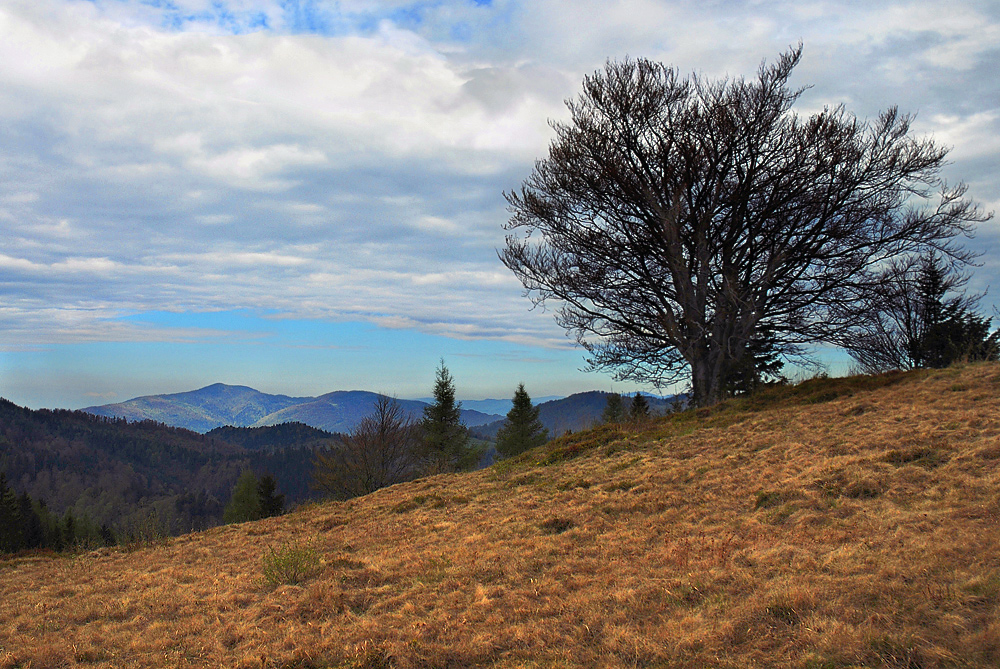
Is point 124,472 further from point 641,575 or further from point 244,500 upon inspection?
point 641,575

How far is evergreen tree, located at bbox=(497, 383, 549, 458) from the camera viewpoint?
4253cm

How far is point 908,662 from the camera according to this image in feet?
10.8

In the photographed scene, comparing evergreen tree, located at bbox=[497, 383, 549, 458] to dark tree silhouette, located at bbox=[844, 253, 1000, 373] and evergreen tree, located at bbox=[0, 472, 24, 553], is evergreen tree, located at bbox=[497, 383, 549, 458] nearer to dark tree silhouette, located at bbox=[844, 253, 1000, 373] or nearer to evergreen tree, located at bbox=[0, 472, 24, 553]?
dark tree silhouette, located at bbox=[844, 253, 1000, 373]

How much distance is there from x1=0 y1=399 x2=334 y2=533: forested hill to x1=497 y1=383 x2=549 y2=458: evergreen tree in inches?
3975

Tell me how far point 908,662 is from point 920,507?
3.03 m

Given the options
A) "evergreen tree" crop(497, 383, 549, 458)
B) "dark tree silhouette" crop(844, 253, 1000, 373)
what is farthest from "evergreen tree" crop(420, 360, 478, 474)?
"dark tree silhouette" crop(844, 253, 1000, 373)

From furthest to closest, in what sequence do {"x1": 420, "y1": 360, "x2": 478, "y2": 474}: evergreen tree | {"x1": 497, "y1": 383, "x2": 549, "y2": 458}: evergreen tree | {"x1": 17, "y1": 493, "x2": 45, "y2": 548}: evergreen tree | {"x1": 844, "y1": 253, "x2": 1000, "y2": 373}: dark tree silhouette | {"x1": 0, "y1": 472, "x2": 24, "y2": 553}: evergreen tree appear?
{"x1": 17, "y1": 493, "x2": 45, "y2": 548}: evergreen tree, {"x1": 0, "y1": 472, "x2": 24, "y2": 553}: evergreen tree, {"x1": 497, "y1": 383, "x2": 549, "y2": 458}: evergreen tree, {"x1": 420, "y1": 360, "x2": 478, "y2": 474}: evergreen tree, {"x1": 844, "y1": 253, "x2": 1000, "y2": 373}: dark tree silhouette

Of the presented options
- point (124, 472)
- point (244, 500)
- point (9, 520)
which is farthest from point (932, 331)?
point (124, 472)

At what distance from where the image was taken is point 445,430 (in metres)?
36.9

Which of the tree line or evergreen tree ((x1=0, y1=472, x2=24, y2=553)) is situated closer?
the tree line

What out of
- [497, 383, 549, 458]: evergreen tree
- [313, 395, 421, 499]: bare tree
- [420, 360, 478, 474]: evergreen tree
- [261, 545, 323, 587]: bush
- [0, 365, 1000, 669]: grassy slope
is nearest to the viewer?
[0, 365, 1000, 669]: grassy slope

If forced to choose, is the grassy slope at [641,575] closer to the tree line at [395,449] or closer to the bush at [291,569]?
the bush at [291,569]

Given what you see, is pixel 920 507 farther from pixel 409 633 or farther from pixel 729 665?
pixel 409 633

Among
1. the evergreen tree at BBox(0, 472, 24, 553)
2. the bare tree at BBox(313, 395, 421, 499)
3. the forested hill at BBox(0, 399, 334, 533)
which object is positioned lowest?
the forested hill at BBox(0, 399, 334, 533)
